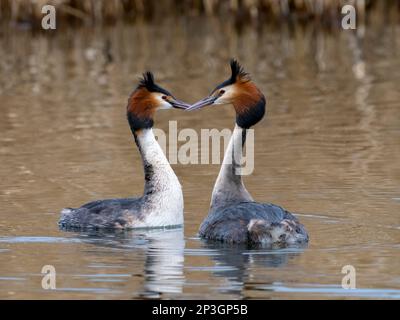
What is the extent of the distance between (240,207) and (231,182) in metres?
0.76

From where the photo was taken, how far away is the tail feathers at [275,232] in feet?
30.2

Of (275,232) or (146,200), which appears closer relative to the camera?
(275,232)

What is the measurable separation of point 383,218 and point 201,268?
203cm

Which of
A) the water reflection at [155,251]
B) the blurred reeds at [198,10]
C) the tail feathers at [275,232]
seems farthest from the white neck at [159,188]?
the blurred reeds at [198,10]

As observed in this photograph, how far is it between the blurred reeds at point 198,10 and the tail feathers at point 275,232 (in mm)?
14711

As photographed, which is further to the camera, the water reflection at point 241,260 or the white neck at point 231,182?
the white neck at point 231,182

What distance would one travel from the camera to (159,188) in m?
10.6

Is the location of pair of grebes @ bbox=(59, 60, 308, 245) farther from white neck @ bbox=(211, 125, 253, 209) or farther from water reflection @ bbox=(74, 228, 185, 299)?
water reflection @ bbox=(74, 228, 185, 299)

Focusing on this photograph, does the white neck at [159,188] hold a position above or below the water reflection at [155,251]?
above

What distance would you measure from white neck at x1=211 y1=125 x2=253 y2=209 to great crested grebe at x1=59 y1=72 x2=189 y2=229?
0.41 metres

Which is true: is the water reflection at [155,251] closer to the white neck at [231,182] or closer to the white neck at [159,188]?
the white neck at [159,188]

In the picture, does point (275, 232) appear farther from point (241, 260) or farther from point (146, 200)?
point (146, 200)

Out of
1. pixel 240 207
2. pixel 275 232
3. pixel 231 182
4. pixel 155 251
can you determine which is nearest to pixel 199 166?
pixel 231 182

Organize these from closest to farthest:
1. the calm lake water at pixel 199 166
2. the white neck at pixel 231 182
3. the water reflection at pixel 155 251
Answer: the water reflection at pixel 155 251 < the calm lake water at pixel 199 166 < the white neck at pixel 231 182
